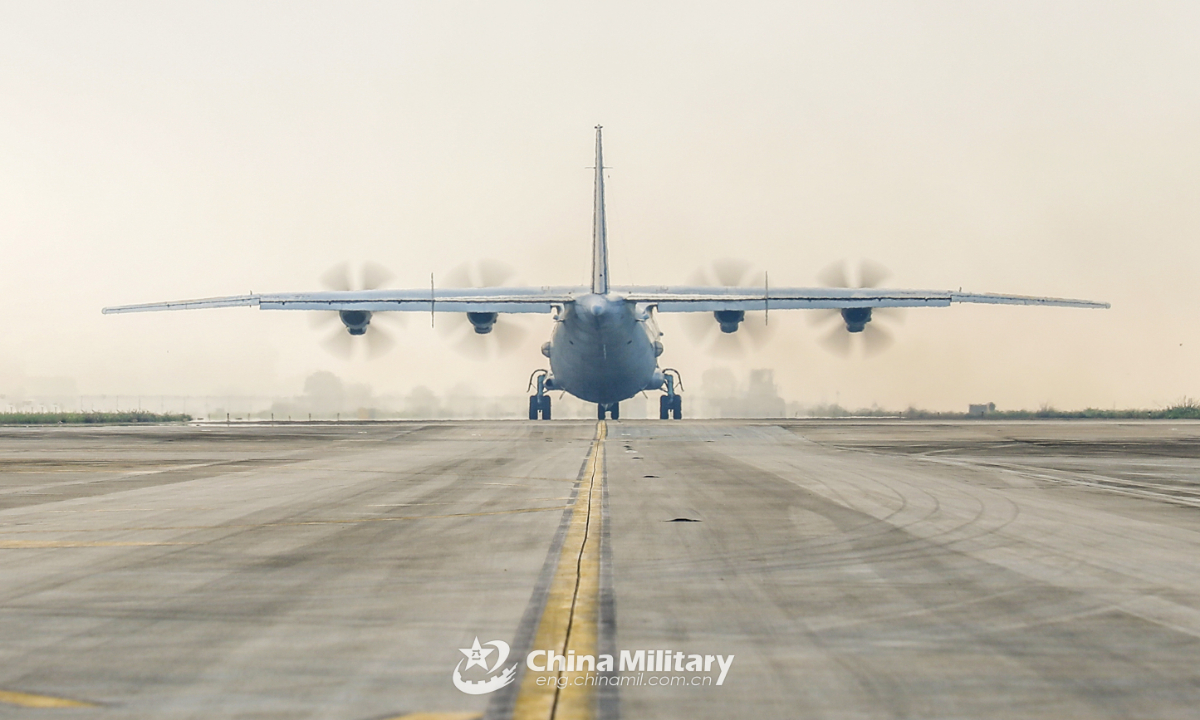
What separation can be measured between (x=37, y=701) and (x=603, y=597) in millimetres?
3694

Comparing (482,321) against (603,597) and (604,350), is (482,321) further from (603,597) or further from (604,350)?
(603,597)

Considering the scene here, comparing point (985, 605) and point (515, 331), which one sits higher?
point (515, 331)

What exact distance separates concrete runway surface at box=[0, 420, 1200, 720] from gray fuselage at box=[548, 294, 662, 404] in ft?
73.1

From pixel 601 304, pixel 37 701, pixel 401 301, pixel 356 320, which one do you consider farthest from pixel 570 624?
pixel 356 320

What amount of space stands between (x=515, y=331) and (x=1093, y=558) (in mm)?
37726

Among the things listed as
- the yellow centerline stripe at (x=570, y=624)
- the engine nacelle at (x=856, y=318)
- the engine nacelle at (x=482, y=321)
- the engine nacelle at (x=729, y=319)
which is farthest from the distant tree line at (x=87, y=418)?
the yellow centerline stripe at (x=570, y=624)

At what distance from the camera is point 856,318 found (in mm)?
46250

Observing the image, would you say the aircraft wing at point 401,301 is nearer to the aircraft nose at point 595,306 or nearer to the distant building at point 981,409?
the aircraft nose at point 595,306

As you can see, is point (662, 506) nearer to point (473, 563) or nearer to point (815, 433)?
point (473, 563)

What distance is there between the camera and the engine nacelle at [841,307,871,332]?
1813 inches

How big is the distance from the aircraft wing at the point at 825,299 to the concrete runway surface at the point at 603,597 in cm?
2558

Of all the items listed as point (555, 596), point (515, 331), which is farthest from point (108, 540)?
point (515, 331)

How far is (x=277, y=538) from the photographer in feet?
35.5

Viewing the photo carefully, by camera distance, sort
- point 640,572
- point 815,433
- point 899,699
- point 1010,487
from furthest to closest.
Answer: point 815,433, point 1010,487, point 640,572, point 899,699
